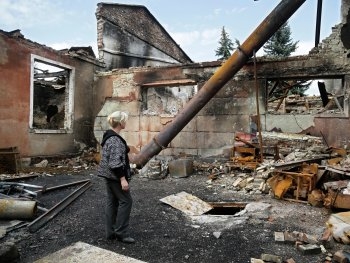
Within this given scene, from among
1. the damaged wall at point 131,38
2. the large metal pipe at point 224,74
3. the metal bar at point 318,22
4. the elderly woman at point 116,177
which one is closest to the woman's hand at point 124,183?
the elderly woman at point 116,177

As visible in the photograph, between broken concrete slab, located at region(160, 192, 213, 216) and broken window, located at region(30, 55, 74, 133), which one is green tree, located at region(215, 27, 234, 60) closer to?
broken window, located at region(30, 55, 74, 133)

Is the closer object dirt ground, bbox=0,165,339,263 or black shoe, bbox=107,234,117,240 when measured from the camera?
dirt ground, bbox=0,165,339,263

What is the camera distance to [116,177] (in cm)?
330

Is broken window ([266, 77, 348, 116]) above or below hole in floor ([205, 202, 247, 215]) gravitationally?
above

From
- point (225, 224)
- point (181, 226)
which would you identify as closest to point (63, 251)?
point (181, 226)

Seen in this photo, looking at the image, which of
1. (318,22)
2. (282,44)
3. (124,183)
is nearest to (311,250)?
(124,183)

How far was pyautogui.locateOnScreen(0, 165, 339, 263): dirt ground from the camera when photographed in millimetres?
3096

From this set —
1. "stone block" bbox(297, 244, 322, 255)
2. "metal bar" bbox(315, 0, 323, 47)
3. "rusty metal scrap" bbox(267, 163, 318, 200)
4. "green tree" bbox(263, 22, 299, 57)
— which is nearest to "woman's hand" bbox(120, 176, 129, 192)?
"stone block" bbox(297, 244, 322, 255)

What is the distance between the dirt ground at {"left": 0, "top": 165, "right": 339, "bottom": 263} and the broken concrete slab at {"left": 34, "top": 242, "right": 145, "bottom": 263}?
21 cm

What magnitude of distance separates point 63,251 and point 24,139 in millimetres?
6103

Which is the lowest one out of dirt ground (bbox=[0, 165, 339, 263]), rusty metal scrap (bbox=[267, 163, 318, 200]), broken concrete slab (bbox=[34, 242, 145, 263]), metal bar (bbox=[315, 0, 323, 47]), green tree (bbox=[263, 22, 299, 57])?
dirt ground (bbox=[0, 165, 339, 263])

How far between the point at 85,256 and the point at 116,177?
86 centimetres

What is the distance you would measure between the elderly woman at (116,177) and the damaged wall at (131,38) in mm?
8424

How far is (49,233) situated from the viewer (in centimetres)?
367
